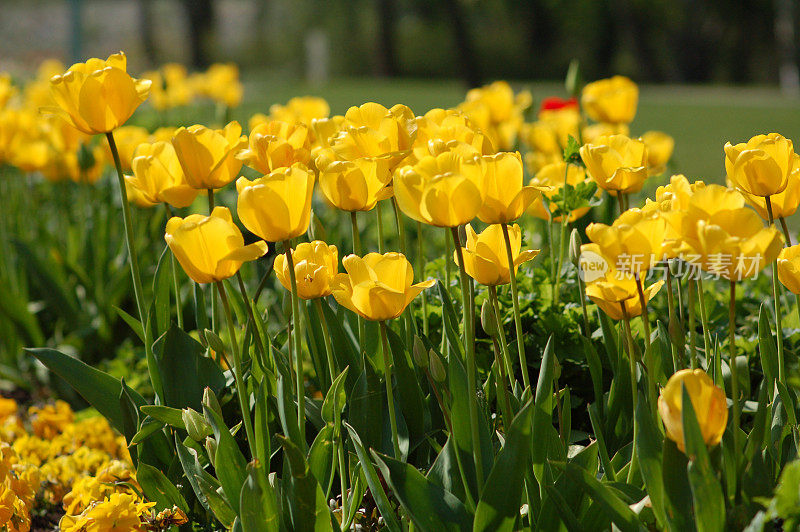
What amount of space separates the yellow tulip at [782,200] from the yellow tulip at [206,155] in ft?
2.72

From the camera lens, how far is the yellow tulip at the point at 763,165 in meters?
1.37

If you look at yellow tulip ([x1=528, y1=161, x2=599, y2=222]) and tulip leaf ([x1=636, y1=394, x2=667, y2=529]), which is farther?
yellow tulip ([x1=528, y1=161, x2=599, y2=222])

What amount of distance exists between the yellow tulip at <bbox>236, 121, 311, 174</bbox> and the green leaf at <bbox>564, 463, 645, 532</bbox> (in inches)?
27.8

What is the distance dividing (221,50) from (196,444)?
27897mm

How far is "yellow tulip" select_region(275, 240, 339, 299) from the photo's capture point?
143 centimetres

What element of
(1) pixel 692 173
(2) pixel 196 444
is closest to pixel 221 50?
(1) pixel 692 173

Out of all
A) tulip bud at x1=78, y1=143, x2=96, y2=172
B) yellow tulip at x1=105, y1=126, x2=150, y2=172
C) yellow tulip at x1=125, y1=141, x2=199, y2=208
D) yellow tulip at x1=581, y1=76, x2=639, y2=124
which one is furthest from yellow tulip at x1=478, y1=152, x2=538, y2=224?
Answer: tulip bud at x1=78, y1=143, x2=96, y2=172

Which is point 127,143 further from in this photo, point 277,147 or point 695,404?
point 695,404

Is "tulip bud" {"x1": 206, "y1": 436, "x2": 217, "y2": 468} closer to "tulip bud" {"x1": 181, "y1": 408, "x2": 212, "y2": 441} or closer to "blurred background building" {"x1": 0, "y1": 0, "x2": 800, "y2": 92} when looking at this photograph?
"tulip bud" {"x1": 181, "y1": 408, "x2": 212, "y2": 441}

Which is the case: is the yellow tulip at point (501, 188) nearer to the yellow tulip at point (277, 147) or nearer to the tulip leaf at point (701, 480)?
the tulip leaf at point (701, 480)

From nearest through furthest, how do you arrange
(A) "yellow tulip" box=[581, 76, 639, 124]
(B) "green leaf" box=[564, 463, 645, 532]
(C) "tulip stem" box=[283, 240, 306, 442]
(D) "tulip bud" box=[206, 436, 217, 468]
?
(B) "green leaf" box=[564, 463, 645, 532]
(C) "tulip stem" box=[283, 240, 306, 442]
(D) "tulip bud" box=[206, 436, 217, 468]
(A) "yellow tulip" box=[581, 76, 639, 124]

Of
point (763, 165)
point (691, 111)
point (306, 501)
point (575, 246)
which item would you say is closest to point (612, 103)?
point (575, 246)

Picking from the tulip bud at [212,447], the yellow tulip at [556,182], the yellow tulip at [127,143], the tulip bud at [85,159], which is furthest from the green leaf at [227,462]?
the tulip bud at [85,159]

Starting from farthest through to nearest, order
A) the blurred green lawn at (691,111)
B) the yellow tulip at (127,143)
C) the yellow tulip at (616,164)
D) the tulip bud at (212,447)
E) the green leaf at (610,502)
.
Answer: the blurred green lawn at (691,111), the yellow tulip at (127,143), the yellow tulip at (616,164), the tulip bud at (212,447), the green leaf at (610,502)
